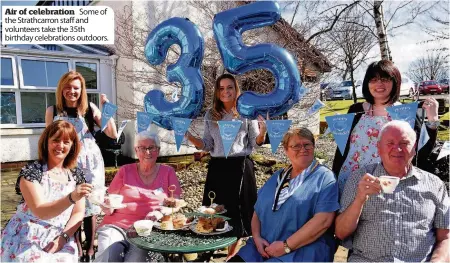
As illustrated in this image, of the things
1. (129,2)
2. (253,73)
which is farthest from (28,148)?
(253,73)

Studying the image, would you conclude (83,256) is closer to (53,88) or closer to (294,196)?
(294,196)

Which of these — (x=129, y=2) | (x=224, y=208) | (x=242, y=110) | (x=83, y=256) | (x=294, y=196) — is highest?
(x=129, y=2)

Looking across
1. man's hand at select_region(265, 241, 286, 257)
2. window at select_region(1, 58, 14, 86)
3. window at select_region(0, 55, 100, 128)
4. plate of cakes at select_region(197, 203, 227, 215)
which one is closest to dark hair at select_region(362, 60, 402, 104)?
man's hand at select_region(265, 241, 286, 257)

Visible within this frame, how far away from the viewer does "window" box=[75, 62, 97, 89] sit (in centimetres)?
883

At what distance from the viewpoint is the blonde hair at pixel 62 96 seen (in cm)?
Result: 325

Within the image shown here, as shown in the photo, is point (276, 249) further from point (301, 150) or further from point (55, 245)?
point (55, 245)

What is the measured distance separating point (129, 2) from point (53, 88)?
2.70 meters

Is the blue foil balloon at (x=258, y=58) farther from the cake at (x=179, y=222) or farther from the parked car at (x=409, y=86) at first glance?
the cake at (x=179, y=222)

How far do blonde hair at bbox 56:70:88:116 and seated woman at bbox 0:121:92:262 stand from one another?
30.8 inches

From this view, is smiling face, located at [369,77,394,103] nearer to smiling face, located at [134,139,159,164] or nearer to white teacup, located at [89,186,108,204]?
smiling face, located at [134,139,159,164]

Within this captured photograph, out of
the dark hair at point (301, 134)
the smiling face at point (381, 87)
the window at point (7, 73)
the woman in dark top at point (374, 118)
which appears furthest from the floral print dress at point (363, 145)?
the window at point (7, 73)

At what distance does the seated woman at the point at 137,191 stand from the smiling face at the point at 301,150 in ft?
3.66

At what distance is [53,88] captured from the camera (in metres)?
8.57

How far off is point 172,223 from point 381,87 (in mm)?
1881
